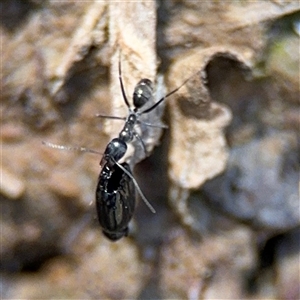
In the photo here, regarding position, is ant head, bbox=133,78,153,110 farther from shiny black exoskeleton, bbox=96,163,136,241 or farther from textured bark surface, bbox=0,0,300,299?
shiny black exoskeleton, bbox=96,163,136,241

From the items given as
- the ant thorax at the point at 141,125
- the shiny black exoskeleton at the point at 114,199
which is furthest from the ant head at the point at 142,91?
the shiny black exoskeleton at the point at 114,199

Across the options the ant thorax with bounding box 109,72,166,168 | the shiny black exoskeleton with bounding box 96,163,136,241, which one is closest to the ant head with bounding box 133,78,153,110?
the ant thorax with bounding box 109,72,166,168

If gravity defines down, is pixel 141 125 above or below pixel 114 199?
above

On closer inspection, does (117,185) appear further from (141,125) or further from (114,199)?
(141,125)

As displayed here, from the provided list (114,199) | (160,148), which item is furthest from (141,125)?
(114,199)

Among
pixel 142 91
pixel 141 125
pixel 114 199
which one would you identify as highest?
pixel 142 91

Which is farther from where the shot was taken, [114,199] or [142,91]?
[114,199]
